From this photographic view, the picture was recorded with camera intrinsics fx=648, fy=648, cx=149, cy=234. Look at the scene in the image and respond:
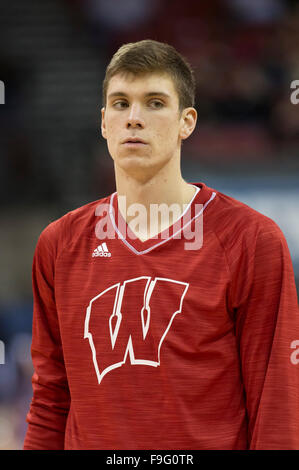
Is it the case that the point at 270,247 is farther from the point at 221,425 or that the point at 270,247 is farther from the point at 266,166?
the point at 266,166

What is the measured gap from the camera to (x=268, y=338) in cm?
183

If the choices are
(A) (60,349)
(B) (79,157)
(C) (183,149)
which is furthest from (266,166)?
(A) (60,349)

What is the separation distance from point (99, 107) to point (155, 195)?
493 cm

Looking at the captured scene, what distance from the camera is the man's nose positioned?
6.28ft

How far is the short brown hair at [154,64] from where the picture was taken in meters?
1.95

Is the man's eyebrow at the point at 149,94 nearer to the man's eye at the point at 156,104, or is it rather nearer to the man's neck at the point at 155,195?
the man's eye at the point at 156,104

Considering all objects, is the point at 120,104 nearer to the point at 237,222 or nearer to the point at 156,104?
the point at 156,104

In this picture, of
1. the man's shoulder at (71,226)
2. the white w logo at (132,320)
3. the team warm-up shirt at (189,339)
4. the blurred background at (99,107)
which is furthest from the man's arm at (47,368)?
the blurred background at (99,107)

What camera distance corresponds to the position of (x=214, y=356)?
1.85 meters

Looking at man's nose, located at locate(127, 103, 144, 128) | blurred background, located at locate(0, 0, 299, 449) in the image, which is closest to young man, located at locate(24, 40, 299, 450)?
man's nose, located at locate(127, 103, 144, 128)

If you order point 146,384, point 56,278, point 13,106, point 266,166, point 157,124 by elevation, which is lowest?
point 146,384

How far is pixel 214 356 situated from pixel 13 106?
18.7 feet

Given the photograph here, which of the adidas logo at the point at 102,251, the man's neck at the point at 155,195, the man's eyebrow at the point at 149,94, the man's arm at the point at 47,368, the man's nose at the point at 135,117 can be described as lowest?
the man's arm at the point at 47,368

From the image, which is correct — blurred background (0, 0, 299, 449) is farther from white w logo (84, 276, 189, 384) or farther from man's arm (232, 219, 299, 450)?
man's arm (232, 219, 299, 450)
